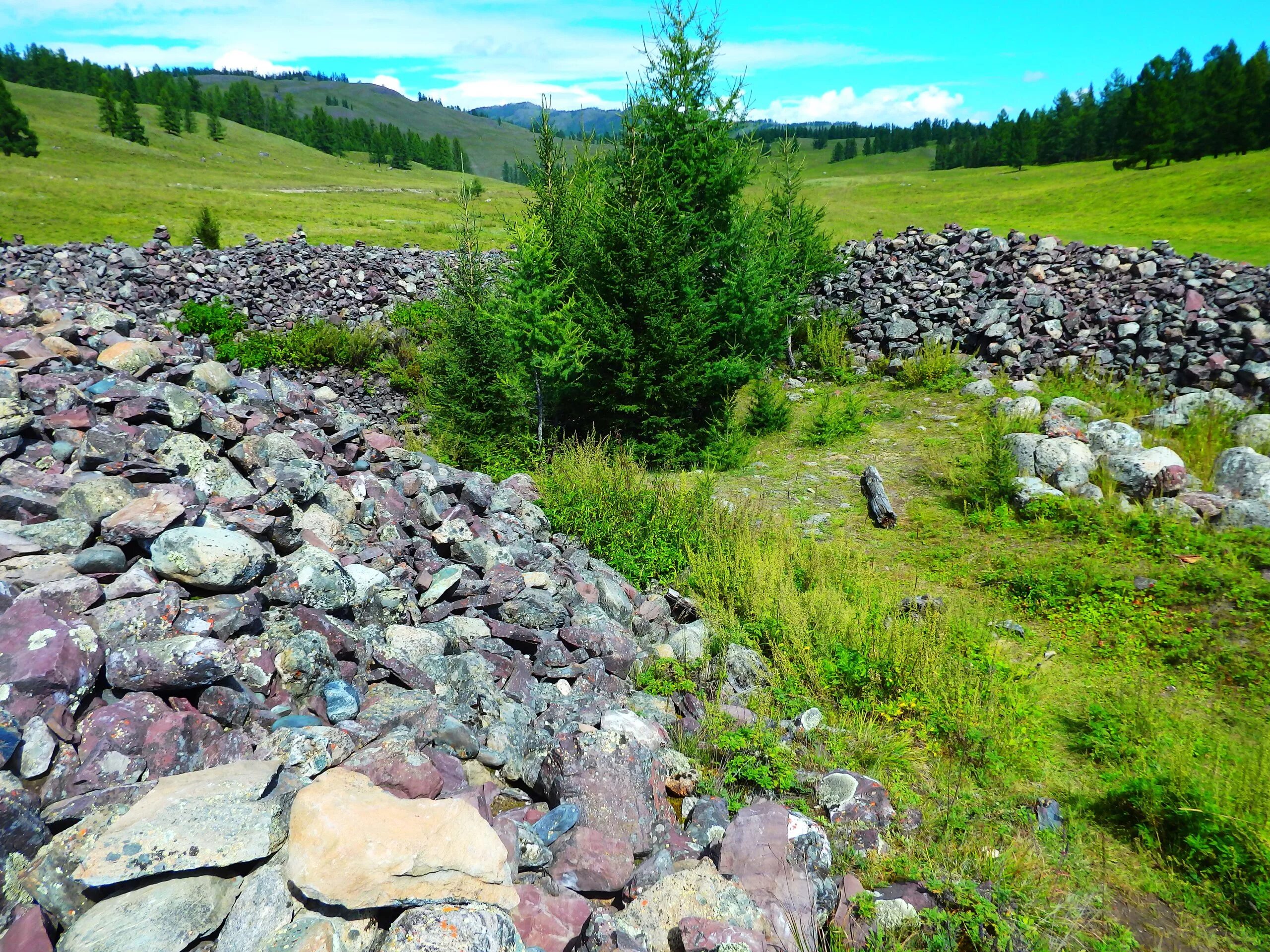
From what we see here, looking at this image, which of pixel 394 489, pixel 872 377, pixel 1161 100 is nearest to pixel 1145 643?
pixel 394 489

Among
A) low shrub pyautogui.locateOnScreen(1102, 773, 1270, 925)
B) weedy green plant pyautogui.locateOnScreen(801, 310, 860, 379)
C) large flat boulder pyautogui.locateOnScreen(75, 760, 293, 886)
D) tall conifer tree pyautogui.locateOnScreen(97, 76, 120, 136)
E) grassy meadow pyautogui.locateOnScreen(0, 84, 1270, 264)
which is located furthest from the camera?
tall conifer tree pyautogui.locateOnScreen(97, 76, 120, 136)

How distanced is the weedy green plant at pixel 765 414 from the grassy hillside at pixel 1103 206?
21.9 ft

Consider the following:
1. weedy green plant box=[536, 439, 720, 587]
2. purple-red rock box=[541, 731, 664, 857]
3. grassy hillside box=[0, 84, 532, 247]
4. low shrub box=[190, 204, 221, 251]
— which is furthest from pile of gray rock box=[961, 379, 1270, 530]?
low shrub box=[190, 204, 221, 251]

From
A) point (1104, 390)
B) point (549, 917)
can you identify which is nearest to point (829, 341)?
point (1104, 390)

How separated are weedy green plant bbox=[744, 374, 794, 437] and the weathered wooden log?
3103 millimetres

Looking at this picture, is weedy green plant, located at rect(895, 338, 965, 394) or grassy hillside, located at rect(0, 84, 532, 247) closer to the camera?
weedy green plant, located at rect(895, 338, 965, 394)

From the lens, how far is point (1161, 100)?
2154 inches

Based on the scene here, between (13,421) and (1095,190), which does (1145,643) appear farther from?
(1095,190)

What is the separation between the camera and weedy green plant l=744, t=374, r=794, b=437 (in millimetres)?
12172

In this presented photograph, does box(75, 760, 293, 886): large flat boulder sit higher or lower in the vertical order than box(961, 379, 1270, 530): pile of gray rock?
higher

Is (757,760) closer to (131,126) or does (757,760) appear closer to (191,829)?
(191,829)

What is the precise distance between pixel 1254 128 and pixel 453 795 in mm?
76439

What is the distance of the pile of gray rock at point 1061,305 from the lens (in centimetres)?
1140

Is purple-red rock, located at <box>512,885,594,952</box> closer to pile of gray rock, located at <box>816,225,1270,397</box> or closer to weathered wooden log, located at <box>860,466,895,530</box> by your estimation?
weathered wooden log, located at <box>860,466,895,530</box>
